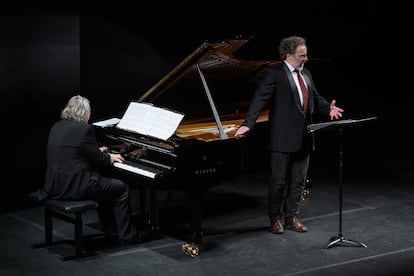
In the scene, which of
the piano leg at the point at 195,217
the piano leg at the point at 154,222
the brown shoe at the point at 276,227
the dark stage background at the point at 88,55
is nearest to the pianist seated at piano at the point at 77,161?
the piano leg at the point at 154,222

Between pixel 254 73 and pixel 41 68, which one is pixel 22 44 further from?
pixel 254 73

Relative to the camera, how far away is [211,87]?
6.57 m

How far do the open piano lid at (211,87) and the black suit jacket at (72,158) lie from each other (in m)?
0.67

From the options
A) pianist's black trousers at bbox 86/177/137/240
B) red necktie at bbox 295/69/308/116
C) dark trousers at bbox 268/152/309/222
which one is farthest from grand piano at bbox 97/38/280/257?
red necktie at bbox 295/69/308/116

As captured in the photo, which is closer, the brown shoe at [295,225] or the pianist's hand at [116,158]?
the pianist's hand at [116,158]

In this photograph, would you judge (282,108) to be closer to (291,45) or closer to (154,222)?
(291,45)

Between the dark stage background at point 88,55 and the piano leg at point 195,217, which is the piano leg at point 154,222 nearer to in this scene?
→ the piano leg at point 195,217

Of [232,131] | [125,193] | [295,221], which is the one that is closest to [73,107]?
[125,193]

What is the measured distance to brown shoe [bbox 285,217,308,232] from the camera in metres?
6.27

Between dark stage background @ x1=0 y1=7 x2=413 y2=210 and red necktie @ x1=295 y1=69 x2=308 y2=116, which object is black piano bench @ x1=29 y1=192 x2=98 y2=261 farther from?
red necktie @ x1=295 y1=69 x2=308 y2=116

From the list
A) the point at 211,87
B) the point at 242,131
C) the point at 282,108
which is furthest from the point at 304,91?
the point at 211,87

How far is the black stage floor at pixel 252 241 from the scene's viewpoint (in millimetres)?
5395

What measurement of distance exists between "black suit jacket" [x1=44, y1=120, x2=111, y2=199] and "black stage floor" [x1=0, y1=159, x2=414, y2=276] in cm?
47

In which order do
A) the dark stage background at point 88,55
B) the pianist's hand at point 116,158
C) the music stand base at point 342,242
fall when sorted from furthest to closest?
the dark stage background at point 88,55, the music stand base at point 342,242, the pianist's hand at point 116,158
